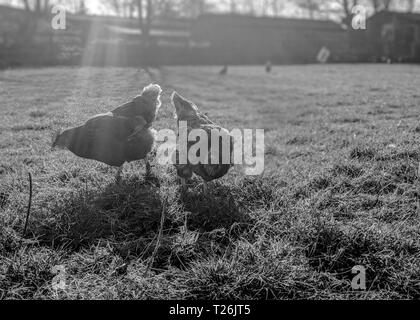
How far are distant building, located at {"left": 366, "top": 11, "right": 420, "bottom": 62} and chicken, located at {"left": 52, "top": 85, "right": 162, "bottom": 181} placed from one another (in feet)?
143

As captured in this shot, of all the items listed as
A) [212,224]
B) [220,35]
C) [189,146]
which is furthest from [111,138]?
[220,35]

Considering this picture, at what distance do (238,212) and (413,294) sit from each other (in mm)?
1679

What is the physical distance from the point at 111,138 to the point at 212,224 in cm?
143

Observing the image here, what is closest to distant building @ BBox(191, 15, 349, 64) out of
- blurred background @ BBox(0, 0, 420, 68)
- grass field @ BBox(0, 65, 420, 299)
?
blurred background @ BBox(0, 0, 420, 68)

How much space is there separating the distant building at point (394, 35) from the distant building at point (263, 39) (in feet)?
10.9

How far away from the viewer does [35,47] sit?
91.5 feet

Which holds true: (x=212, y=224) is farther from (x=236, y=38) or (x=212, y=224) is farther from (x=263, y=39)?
(x=263, y=39)

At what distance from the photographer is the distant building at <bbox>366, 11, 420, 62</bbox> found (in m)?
43.3

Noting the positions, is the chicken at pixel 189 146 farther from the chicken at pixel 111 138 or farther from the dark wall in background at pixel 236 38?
the dark wall in background at pixel 236 38

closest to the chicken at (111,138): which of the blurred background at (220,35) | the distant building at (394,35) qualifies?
the blurred background at (220,35)

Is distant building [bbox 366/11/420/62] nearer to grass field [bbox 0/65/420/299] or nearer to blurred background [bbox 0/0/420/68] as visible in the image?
blurred background [bbox 0/0/420/68]

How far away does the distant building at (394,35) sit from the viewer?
43344mm

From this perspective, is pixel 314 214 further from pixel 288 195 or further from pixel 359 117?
pixel 359 117

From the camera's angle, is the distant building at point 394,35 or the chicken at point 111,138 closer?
the chicken at point 111,138
